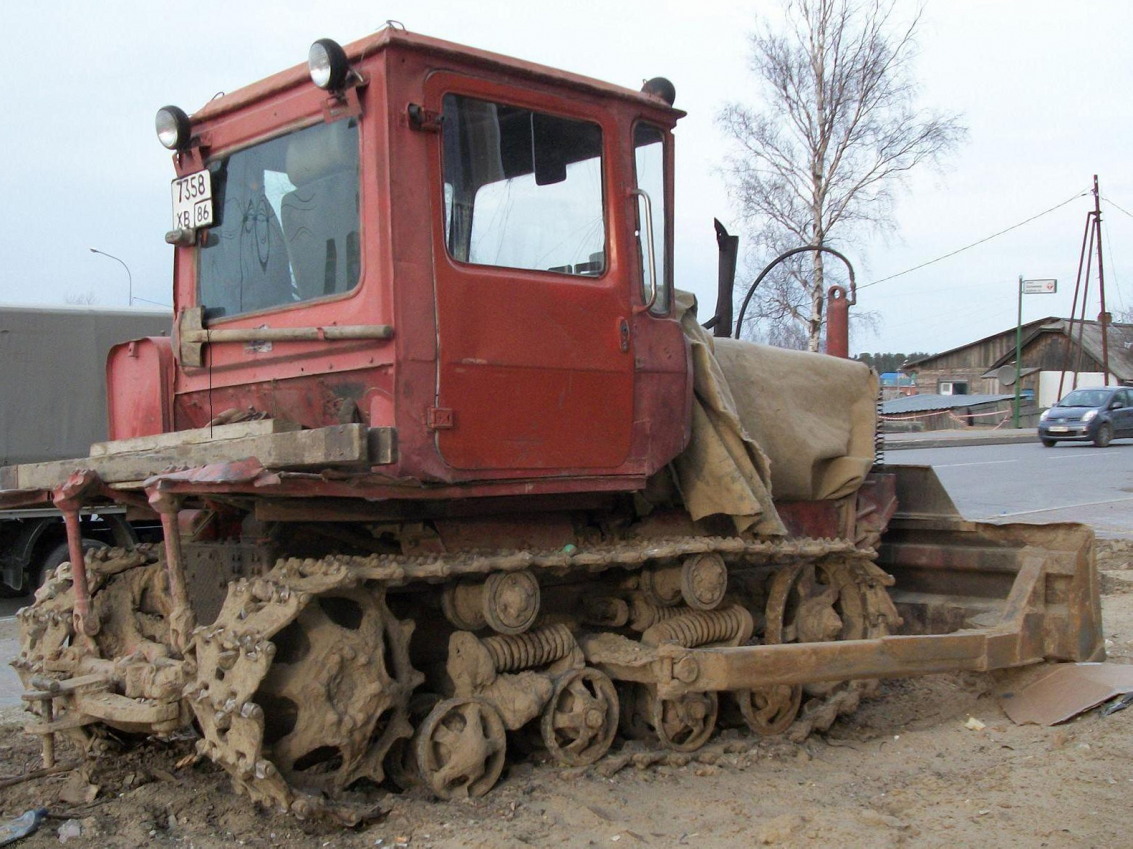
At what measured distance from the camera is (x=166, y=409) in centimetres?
507

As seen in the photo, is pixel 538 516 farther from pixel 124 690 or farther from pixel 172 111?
pixel 172 111

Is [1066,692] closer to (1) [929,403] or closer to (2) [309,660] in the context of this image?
(2) [309,660]

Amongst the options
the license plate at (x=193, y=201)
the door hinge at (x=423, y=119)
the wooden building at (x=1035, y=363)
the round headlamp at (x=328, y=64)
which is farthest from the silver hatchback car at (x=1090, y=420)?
the round headlamp at (x=328, y=64)

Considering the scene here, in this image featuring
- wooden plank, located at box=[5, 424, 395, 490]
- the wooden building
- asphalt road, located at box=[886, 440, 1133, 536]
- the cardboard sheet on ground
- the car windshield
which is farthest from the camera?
the wooden building

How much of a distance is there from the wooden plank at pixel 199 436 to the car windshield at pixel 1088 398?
89.6 ft

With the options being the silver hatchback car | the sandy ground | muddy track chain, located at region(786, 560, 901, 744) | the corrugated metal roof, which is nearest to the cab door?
the sandy ground

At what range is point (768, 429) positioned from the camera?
5.71 meters

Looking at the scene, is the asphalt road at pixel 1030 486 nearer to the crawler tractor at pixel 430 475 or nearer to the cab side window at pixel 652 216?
the crawler tractor at pixel 430 475

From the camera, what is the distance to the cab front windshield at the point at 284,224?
4289 mm

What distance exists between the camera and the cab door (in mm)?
4195

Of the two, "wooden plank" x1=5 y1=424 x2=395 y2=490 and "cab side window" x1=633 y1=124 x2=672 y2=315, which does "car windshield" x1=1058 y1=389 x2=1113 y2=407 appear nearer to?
"cab side window" x1=633 y1=124 x2=672 y2=315

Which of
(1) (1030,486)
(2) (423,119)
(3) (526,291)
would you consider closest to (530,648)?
(3) (526,291)

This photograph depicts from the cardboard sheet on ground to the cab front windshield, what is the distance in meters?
3.82

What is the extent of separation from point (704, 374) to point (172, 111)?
2589 mm
